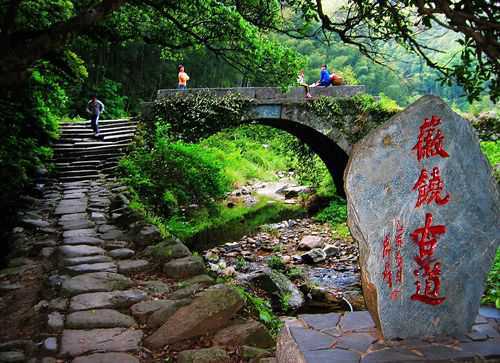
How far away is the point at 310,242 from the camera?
1248 cm

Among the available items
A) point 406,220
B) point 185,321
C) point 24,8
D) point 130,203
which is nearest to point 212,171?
point 130,203

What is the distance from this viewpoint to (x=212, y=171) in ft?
35.7

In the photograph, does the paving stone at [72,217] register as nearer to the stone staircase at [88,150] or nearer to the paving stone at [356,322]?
the stone staircase at [88,150]

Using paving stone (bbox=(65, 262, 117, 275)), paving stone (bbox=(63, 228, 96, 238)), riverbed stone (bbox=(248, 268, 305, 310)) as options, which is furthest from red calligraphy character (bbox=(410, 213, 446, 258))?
riverbed stone (bbox=(248, 268, 305, 310))

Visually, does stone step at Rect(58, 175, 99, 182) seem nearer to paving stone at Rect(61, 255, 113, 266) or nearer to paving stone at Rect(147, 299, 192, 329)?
paving stone at Rect(61, 255, 113, 266)

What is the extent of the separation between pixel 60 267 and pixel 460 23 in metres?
4.37

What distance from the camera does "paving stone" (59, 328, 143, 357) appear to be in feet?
11.1

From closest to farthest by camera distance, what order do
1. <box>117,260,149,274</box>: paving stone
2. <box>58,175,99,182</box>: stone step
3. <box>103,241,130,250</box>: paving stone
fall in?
<box>117,260,149,274</box>: paving stone
<box>103,241,130,250</box>: paving stone
<box>58,175,99,182</box>: stone step

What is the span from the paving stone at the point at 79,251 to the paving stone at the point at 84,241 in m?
0.15

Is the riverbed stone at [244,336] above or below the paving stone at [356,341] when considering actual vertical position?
below

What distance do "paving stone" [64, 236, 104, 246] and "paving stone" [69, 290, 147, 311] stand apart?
5.29 ft

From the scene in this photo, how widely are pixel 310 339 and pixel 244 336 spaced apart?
2.14 feet

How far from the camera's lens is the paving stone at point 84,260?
5058mm

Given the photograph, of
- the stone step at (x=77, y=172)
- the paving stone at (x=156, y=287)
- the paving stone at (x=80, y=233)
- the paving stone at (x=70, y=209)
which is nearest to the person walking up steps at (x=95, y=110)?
the stone step at (x=77, y=172)
